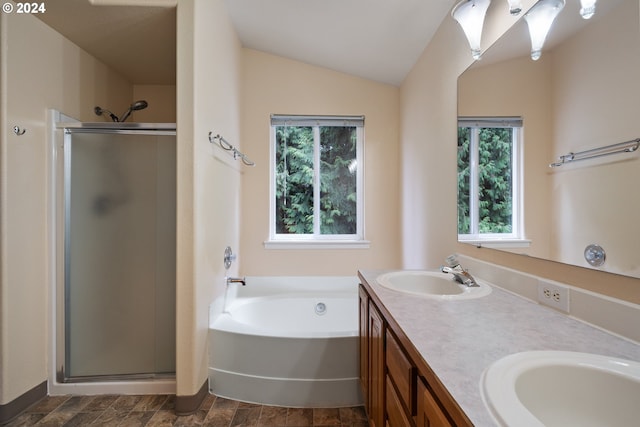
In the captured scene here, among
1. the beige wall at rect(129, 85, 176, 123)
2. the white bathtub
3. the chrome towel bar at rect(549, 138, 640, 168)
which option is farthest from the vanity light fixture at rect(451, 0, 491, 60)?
the beige wall at rect(129, 85, 176, 123)

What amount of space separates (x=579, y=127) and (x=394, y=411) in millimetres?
1136

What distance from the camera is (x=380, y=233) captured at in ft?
9.14

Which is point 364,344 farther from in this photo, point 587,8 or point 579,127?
point 587,8

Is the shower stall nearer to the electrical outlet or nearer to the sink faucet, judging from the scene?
the sink faucet

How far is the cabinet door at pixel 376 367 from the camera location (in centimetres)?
113

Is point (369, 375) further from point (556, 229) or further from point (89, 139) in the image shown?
point (89, 139)

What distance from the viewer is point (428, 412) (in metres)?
0.65

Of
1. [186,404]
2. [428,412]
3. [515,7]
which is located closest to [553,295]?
[428,412]

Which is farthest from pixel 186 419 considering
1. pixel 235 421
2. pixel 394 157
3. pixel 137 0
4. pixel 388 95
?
pixel 388 95

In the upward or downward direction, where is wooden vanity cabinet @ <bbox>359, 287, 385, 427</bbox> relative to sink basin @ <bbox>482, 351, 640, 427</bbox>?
downward

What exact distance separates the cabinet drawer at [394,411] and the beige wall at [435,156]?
73cm

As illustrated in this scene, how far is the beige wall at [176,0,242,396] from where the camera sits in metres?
1.61

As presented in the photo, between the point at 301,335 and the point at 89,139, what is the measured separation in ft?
6.12

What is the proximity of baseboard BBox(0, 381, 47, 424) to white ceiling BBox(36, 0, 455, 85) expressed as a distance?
220 centimetres
